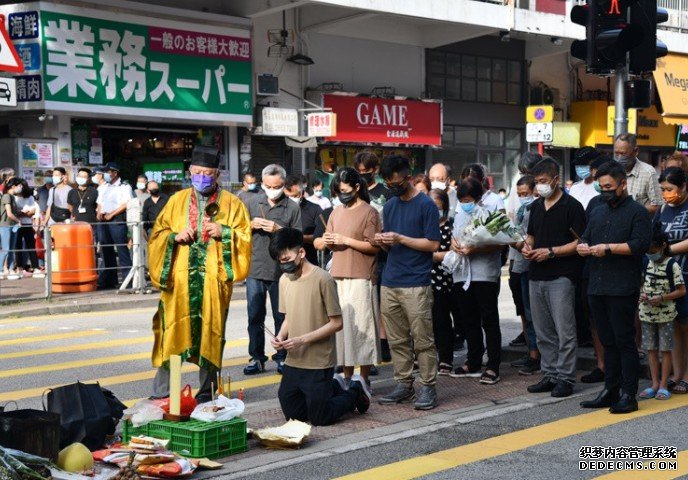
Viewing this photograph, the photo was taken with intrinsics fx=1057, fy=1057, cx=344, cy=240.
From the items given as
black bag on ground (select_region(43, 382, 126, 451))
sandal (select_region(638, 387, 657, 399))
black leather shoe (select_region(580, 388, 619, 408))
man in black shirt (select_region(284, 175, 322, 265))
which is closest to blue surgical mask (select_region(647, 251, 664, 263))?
sandal (select_region(638, 387, 657, 399))

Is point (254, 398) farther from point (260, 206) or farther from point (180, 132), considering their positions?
point (180, 132)

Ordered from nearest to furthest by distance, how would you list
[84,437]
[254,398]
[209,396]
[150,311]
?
[84,437]
[209,396]
[254,398]
[150,311]

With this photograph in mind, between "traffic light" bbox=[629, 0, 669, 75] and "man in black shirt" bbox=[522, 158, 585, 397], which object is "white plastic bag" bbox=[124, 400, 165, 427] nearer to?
"man in black shirt" bbox=[522, 158, 585, 397]

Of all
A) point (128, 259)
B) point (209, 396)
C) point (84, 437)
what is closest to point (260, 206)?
point (209, 396)

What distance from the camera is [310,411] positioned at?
25.5 feet

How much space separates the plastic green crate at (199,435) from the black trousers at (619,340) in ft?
9.73

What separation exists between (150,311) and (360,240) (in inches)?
312

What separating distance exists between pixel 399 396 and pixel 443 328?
1615 mm

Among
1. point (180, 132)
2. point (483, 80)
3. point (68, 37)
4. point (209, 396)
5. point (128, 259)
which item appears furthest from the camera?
point (483, 80)

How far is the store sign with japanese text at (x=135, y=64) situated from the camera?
19547 mm

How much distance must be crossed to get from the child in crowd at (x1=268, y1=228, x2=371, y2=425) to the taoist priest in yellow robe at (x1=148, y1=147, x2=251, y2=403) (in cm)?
54

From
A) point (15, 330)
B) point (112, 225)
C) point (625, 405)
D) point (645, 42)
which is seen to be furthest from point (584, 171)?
point (112, 225)

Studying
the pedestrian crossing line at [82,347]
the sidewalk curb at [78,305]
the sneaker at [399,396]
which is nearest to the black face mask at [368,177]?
the sneaker at [399,396]

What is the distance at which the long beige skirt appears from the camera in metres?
8.62
